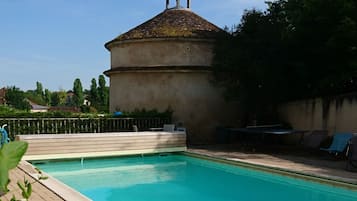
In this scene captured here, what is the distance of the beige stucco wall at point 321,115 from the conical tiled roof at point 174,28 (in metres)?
5.48

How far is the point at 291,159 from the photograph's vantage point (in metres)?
12.8

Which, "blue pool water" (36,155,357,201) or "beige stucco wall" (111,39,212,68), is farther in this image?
"beige stucco wall" (111,39,212,68)

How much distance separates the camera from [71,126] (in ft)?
54.4

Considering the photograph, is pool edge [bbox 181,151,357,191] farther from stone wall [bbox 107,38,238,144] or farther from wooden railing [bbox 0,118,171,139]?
stone wall [bbox 107,38,238,144]

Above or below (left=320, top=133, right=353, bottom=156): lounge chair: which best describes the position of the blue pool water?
below

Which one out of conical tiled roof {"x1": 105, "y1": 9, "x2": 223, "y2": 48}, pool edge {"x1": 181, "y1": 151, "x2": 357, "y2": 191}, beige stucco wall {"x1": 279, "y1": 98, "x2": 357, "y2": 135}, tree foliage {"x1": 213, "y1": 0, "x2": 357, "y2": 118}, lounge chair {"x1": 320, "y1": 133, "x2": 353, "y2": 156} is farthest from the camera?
conical tiled roof {"x1": 105, "y1": 9, "x2": 223, "y2": 48}

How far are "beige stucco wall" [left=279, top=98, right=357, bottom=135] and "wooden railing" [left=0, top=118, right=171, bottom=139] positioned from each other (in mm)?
5726

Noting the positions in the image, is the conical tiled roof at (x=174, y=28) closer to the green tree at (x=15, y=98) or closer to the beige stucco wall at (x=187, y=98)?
the beige stucco wall at (x=187, y=98)

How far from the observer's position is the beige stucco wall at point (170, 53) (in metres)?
19.2

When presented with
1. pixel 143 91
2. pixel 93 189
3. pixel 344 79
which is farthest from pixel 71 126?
pixel 344 79

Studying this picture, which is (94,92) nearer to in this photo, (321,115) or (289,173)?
(321,115)

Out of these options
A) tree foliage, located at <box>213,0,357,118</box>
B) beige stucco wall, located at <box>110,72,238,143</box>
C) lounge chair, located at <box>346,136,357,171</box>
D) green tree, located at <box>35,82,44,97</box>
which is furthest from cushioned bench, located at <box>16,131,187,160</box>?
green tree, located at <box>35,82,44,97</box>

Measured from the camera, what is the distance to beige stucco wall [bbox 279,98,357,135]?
46.0 feet

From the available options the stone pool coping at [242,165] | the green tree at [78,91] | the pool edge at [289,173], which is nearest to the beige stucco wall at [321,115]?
the stone pool coping at [242,165]
